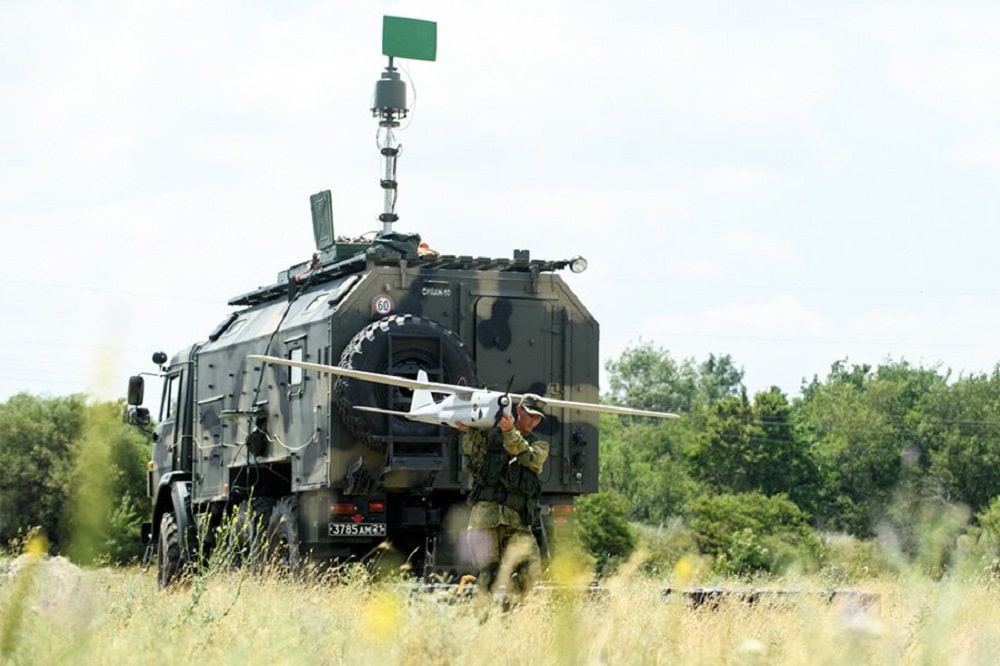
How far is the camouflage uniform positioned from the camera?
11148mm

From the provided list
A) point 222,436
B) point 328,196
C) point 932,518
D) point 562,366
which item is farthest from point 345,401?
point 932,518

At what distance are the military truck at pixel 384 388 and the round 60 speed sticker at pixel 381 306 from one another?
12 mm

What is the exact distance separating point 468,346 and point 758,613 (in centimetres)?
514

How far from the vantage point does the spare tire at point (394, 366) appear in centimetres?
1371

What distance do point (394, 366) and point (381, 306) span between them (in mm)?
691

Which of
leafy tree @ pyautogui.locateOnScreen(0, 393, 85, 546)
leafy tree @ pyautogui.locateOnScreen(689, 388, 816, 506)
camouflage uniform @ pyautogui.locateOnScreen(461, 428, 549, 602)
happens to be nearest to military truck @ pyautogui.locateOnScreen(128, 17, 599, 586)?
camouflage uniform @ pyautogui.locateOnScreen(461, 428, 549, 602)

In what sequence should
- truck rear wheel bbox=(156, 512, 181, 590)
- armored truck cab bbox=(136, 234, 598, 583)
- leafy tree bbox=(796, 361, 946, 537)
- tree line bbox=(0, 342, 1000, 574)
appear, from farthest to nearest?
1. leafy tree bbox=(796, 361, 946, 537)
2. tree line bbox=(0, 342, 1000, 574)
3. truck rear wheel bbox=(156, 512, 181, 590)
4. armored truck cab bbox=(136, 234, 598, 583)

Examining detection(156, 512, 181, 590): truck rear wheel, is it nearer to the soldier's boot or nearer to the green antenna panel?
the soldier's boot

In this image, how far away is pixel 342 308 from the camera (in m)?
14.2

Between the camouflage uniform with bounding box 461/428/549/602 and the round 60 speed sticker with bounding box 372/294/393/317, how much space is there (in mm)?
3150

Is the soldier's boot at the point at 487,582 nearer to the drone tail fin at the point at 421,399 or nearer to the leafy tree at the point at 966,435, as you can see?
the drone tail fin at the point at 421,399

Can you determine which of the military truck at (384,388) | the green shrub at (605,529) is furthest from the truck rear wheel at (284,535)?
the green shrub at (605,529)

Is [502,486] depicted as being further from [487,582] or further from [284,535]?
[284,535]

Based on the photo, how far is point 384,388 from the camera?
45.7ft
